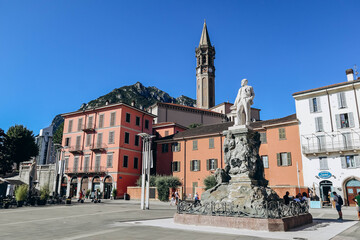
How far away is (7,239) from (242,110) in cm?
1067

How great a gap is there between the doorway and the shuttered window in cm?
666

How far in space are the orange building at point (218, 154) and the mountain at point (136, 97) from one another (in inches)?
3514

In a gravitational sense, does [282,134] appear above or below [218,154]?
above

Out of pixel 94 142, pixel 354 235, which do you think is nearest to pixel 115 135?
pixel 94 142

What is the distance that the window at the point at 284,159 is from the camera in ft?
112

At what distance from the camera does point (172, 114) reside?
69000mm

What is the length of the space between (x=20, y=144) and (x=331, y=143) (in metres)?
51.4

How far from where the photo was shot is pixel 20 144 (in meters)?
49.7

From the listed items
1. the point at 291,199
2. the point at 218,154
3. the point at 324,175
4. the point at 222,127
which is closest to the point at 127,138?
the point at 218,154

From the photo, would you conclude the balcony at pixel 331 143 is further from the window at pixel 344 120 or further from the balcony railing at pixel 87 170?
the balcony railing at pixel 87 170

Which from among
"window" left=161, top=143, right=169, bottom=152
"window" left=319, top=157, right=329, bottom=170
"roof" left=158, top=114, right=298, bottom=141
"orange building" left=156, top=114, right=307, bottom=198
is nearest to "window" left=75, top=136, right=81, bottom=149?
"orange building" left=156, top=114, right=307, bottom=198

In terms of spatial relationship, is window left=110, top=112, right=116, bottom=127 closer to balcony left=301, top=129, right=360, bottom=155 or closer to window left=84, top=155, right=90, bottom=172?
window left=84, top=155, right=90, bottom=172

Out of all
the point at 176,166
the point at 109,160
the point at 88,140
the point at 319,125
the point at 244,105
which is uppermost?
the point at 319,125

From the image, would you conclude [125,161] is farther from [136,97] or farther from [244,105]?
[136,97]
